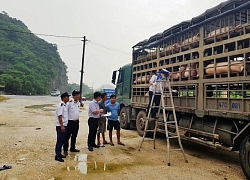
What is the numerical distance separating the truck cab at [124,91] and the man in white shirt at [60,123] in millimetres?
4040

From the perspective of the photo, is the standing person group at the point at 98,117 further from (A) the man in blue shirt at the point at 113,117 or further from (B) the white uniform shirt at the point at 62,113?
(B) the white uniform shirt at the point at 62,113

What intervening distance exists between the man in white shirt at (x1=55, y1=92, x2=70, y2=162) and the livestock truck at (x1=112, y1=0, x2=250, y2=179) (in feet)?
9.32

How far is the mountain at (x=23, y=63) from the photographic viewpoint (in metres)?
46.6

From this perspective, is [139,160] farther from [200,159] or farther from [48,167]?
[48,167]

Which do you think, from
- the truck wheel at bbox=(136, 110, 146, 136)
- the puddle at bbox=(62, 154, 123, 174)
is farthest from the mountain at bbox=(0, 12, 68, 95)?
the puddle at bbox=(62, 154, 123, 174)

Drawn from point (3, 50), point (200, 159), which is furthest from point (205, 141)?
point (3, 50)

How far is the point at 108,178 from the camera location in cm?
358

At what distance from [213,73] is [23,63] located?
59635 mm

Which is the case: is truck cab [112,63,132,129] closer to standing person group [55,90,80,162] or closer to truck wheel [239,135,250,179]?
standing person group [55,90,80,162]

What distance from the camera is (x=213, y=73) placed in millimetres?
4551

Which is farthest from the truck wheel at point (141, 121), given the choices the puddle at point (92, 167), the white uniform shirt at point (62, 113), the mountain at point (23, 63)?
the mountain at point (23, 63)

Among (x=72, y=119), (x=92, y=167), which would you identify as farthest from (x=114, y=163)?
(x=72, y=119)

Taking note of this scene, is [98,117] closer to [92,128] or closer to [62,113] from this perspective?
[92,128]

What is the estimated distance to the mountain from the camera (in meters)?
46.6
